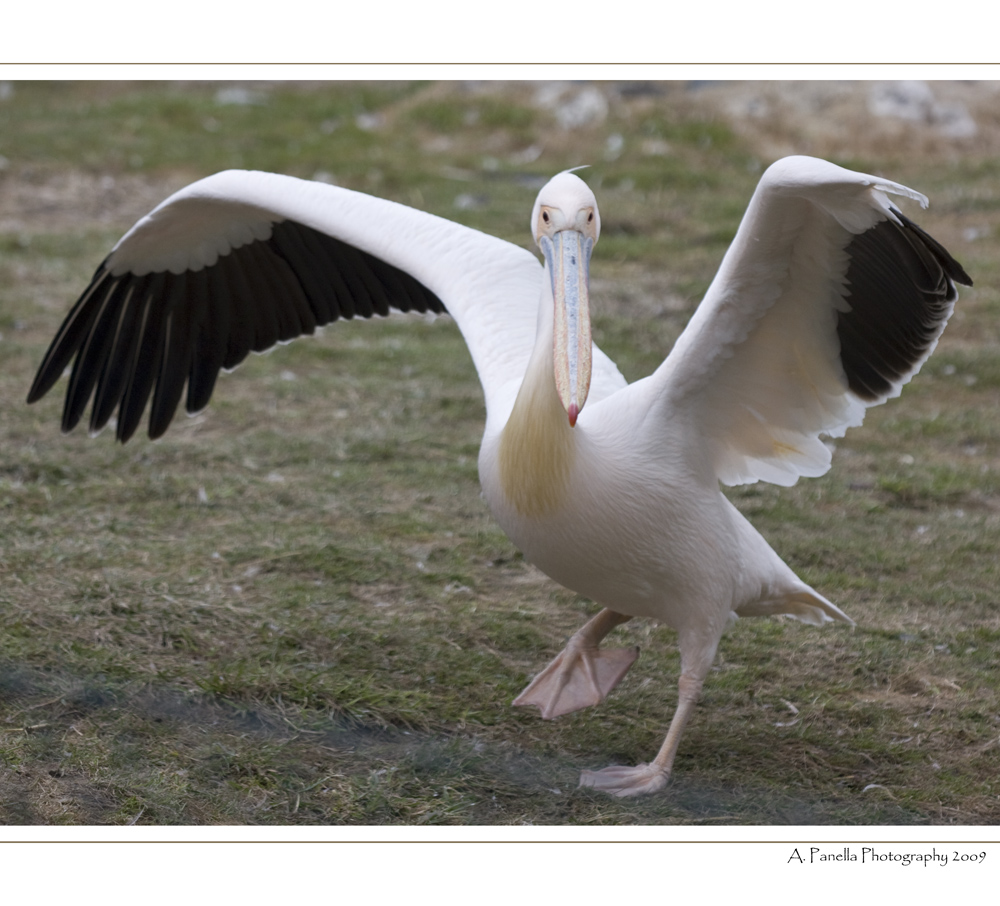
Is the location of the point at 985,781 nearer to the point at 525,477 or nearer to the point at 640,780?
the point at 640,780

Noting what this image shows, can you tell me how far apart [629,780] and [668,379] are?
3.35 ft

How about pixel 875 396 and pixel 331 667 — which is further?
pixel 331 667

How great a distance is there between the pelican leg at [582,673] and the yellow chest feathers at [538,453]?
0.69 m

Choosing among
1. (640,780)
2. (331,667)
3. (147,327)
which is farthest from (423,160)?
(640,780)

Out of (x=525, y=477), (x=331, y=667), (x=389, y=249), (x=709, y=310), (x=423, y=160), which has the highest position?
(x=423, y=160)

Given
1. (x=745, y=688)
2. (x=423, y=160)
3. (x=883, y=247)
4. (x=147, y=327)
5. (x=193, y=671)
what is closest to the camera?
(x=883, y=247)

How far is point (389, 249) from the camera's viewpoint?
154 inches

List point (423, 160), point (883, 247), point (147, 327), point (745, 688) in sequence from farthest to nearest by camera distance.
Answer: point (423, 160)
point (147, 327)
point (745, 688)
point (883, 247)

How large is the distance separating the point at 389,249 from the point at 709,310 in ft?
4.29

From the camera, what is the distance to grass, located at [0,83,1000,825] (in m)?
3.16

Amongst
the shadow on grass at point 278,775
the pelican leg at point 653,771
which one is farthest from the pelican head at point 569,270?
the shadow on grass at point 278,775

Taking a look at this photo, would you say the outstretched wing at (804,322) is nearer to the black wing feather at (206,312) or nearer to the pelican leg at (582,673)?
the pelican leg at (582,673)

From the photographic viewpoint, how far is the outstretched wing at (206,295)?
4121 mm

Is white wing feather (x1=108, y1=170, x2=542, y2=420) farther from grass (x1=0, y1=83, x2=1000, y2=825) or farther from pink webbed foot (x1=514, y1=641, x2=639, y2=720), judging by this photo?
grass (x1=0, y1=83, x2=1000, y2=825)
